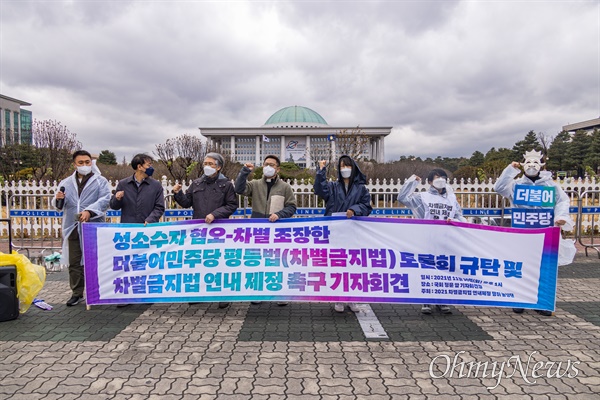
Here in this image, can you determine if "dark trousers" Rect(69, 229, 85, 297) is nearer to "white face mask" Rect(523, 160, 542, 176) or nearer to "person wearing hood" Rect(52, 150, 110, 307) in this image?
"person wearing hood" Rect(52, 150, 110, 307)

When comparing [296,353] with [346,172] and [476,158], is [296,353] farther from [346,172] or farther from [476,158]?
[476,158]

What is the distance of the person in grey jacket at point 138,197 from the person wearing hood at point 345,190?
205cm

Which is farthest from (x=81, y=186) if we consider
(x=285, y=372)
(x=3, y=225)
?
(x=3, y=225)

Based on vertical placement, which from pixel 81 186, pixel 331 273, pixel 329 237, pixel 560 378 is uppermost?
pixel 81 186

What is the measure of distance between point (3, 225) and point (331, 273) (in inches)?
451

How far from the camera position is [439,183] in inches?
199

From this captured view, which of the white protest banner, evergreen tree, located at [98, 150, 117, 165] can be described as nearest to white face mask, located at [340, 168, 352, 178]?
the white protest banner

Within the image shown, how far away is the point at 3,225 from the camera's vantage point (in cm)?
1203

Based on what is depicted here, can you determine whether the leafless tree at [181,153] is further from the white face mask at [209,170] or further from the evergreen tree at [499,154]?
the evergreen tree at [499,154]

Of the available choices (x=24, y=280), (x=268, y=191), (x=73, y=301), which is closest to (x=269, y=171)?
(x=268, y=191)

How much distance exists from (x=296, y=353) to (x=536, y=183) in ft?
12.2

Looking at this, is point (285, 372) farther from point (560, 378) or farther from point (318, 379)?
point (560, 378)

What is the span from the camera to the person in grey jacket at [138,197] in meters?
5.23

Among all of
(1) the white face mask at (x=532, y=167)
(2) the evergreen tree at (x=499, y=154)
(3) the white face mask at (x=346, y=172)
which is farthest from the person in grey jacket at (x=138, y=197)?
(2) the evergreen tree at (x=499, y=154)
